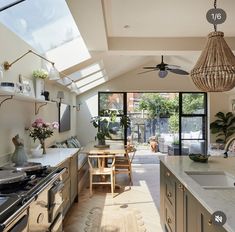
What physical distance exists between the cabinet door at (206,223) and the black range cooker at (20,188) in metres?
1.08

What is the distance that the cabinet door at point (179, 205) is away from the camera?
2244 millimetres

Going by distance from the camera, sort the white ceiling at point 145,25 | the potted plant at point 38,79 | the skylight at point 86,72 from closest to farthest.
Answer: the white ceiling at point 145,25 → the potted plant at point 38,79 → the skylight at point 86,72

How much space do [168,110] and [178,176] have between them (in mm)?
6876

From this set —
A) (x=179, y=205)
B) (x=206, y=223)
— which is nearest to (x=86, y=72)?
(x=179, y=205)

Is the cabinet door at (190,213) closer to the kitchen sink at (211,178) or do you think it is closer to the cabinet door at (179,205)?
the cabinet door at (179,205)

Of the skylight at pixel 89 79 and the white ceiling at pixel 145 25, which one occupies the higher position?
the white ceiling at pixel 145 25

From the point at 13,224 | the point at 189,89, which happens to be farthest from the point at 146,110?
the point at 13,224

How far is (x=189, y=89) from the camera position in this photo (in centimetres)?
890

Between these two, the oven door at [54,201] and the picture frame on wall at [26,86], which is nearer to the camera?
the oven door at [54,201]

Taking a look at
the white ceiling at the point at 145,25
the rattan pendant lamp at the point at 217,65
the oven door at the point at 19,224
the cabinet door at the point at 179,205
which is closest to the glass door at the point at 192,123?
the white ceiling at the point at 145,25

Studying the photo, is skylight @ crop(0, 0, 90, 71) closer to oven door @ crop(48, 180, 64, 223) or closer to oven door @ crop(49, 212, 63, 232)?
oven door @ crop(48, 180, 64, 223)

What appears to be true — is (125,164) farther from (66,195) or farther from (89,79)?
(89,79)

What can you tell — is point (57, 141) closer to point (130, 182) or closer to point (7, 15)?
point (130, 182)

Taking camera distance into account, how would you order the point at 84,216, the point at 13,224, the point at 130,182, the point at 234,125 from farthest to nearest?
the point at 234,125 < the point at 130,182 < the point at 84,216 < the point at 13,224
